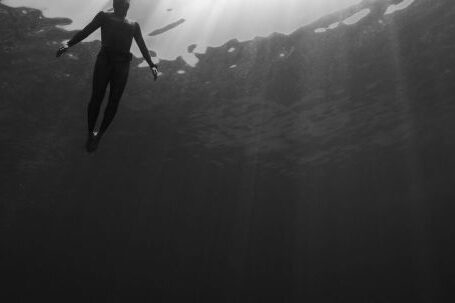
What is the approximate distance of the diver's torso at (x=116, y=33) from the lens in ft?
17.2

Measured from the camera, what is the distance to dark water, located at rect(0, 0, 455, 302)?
58.2 feet

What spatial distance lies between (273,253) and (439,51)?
60.8 metres

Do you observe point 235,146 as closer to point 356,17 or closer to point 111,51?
point 356,17

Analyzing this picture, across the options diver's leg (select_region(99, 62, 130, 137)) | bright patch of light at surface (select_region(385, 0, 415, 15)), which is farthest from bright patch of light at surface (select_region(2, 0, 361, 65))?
diver's leg (select_region(99, 62, 130, 137))

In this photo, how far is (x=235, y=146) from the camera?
27.3 m

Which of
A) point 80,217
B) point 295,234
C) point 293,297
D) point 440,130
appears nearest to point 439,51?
point 440,130

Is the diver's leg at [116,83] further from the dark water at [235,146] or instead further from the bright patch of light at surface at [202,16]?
the dark water at [235,146]

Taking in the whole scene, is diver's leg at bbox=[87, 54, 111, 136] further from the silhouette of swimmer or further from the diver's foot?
the diver's foot

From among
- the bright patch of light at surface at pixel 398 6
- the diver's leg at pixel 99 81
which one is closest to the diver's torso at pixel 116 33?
the diver's leg at pixel 99 81

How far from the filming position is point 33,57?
16891mm

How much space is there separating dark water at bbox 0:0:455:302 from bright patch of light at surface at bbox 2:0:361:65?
0.68m

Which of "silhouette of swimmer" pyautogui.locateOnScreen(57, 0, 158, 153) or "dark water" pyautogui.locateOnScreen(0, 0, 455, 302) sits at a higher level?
"dark water" pyautogui.locateOnScreen(0, 0, 455, 302)

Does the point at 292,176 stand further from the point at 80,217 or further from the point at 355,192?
the point at 80,217

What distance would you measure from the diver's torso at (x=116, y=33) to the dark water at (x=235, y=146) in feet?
34.6
